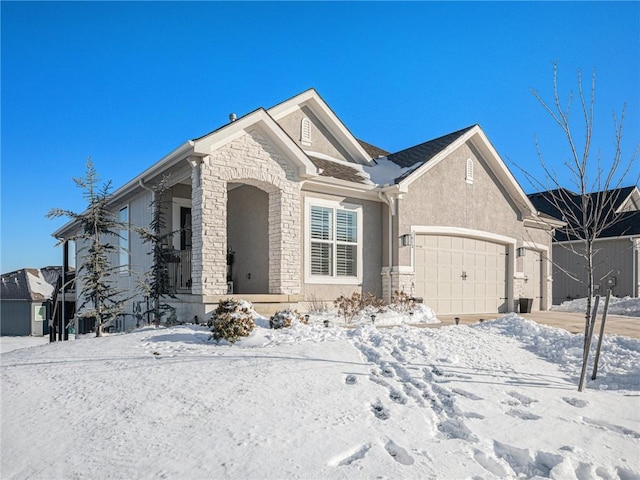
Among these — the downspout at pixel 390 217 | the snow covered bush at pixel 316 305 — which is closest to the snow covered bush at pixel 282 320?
the snow covered bush at pixel 316 305

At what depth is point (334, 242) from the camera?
11.6 m

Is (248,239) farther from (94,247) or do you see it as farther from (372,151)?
(372,151)

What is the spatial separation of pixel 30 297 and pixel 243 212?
79.0 ft

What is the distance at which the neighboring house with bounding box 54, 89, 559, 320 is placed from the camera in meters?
9.67

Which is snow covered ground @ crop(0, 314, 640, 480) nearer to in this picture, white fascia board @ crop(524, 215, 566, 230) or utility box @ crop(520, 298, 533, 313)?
utility box @ crop(520, 298, 533, 313)

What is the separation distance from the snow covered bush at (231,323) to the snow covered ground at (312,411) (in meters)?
0.22

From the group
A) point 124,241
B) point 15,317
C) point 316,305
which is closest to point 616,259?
point 316,305

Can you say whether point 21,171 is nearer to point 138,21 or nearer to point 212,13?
point 138,21

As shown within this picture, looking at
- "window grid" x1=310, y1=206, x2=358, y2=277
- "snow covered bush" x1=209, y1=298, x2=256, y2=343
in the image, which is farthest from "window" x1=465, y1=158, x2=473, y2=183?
"snow covered bush" x1=209, y1=298, x2=256, y2=343

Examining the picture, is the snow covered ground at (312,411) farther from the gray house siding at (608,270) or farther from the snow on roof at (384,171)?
the gray house siding at (608,270)

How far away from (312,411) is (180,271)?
27.5 ft

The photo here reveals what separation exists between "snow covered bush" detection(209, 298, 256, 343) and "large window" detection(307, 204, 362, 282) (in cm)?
398

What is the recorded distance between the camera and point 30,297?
96.2 ft

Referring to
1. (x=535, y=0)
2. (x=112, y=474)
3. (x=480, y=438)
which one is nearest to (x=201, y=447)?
(x=112, y=474)
